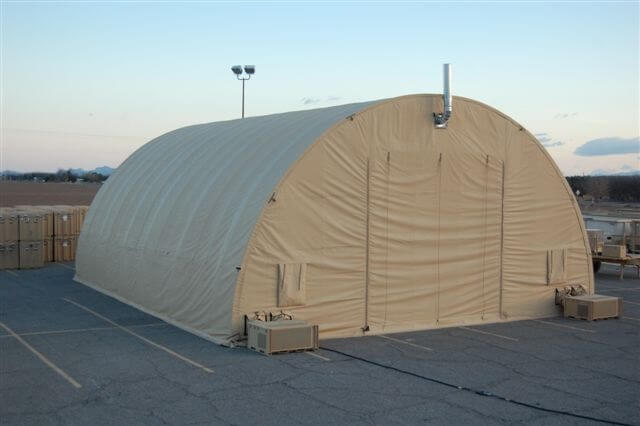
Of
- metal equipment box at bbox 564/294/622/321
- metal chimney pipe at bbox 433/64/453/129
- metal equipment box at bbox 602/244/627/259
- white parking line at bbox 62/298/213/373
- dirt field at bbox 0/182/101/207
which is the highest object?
metal chimney pipe at bbox 433/64/453/129

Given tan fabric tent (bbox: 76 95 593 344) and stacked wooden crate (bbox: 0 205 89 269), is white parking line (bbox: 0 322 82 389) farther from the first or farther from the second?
stacked wooden crate (bbox: 0 205 89 269)

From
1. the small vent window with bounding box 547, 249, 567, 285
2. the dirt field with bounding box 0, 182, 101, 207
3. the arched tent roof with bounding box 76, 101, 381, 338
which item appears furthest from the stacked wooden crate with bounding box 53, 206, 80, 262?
the dirt field with bounding box 0, 182, 101, 207

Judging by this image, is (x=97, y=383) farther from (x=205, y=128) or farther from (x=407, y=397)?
(x=205, y=128)

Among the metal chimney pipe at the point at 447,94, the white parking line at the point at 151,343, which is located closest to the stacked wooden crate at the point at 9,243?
the white parking line at the point at 151,343

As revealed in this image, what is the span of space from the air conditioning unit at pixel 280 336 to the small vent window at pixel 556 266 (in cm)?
784

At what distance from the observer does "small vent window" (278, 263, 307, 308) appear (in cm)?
1617

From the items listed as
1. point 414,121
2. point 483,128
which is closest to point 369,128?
point 414,121

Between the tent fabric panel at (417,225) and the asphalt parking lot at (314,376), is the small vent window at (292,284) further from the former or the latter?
the asphalt parking lot at (314,376)

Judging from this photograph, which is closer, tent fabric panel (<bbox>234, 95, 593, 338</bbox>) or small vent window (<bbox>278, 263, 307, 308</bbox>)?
small vent window (<bbox>278, 263, 307, 308</bbox>)

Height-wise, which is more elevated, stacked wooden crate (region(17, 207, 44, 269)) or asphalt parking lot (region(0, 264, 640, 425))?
stacked wooden crate (region(17, 207, 44, 269))

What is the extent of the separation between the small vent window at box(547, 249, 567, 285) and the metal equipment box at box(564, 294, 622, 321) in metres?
0.61

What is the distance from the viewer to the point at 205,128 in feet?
81.1

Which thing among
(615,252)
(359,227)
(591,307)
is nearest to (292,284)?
(359,227)

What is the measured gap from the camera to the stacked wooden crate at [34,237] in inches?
1098
